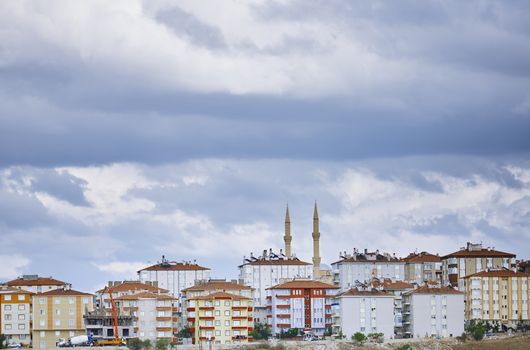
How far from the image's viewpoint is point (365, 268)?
159000 millimetres

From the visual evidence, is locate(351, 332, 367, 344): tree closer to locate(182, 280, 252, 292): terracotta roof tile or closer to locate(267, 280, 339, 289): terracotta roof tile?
locate(267, 280, 339, 289): terracotta roof tile

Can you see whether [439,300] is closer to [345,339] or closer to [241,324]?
[345,339]

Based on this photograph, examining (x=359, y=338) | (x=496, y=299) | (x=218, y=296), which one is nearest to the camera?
(x=359, y=338)

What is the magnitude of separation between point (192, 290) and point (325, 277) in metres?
26.4

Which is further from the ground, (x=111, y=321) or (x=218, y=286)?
(x=218, y=286)

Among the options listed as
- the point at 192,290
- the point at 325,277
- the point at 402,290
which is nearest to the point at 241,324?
the point at 192,290

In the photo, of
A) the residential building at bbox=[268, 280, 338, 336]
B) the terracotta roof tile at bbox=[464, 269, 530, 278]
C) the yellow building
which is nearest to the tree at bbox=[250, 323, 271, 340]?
the residential building at bbox=[268, 280, 338, 336]

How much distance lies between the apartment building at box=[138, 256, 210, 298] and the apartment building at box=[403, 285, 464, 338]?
32.3 metres

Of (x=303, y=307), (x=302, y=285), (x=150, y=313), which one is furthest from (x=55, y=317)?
(x=302, y=285)

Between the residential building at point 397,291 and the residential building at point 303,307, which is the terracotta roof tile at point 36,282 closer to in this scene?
the residential building at point 303,307

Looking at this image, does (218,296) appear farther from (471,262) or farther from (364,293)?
(471,262)

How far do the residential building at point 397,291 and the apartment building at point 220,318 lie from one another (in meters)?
14.3

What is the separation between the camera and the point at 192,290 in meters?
140

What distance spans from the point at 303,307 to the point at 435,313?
14.6 m
